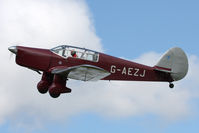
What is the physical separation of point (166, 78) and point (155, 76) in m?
0.66

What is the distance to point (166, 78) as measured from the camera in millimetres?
20781

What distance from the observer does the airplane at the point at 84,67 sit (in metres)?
17.3

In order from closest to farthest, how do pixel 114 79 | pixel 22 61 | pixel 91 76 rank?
pixel 91 76, pixel 22 61, pixel 114 79

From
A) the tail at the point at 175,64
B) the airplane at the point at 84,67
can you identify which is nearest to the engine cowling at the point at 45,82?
the airplane at the point at 84,67

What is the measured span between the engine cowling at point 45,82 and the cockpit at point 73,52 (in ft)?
4.00

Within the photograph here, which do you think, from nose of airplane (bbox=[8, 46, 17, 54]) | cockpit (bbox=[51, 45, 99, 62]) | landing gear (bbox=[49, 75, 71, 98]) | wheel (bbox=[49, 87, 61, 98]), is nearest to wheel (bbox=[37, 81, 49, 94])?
landing gear (bbox=[49, 75, 71, 98])

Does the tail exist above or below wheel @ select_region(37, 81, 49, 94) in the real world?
above

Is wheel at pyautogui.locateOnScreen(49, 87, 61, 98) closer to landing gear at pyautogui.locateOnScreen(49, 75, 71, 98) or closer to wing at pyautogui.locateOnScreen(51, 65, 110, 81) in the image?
landing gear at pyautogui.locateOnScreen(49, 75, 71, 98)

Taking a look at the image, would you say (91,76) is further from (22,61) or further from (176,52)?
(176,52)

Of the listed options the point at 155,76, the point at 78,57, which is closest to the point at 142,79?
the point at 155,76

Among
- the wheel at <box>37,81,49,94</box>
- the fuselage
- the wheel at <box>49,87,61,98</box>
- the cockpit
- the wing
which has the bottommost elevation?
the wheel at <box>49,87,61,98</box>

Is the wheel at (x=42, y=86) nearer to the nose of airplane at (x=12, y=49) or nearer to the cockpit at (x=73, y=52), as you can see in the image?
the cockpit at (x=73, y=52)

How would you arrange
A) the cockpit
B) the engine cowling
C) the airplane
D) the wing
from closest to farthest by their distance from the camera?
the wing, the airplane, the cockpit, the engine cowling

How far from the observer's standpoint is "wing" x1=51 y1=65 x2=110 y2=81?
1600 cm
